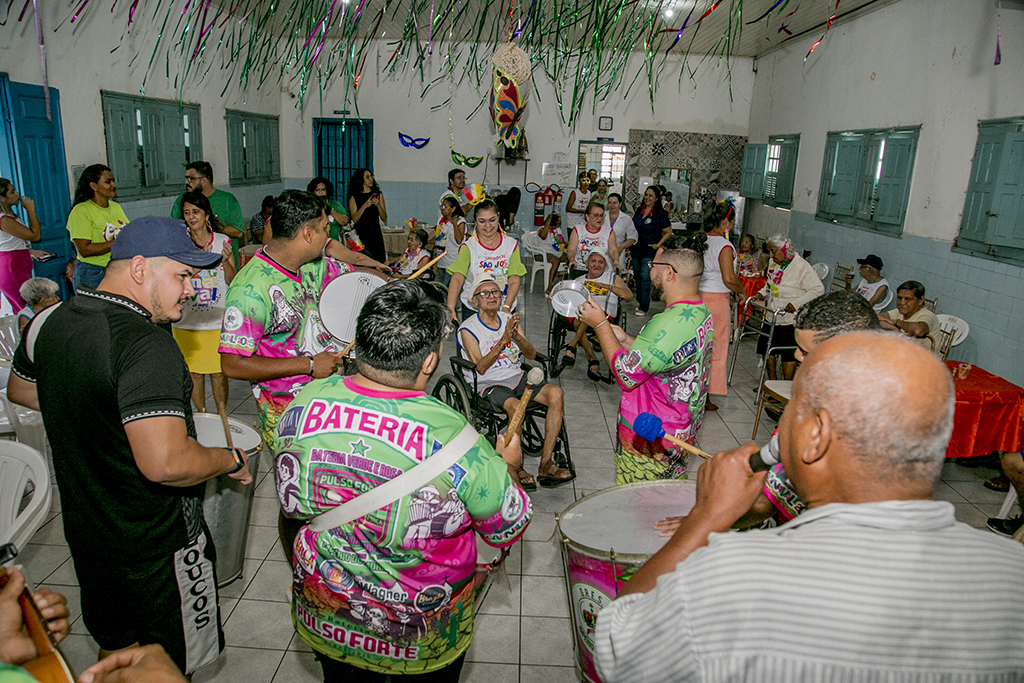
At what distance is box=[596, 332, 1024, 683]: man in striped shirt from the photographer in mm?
778

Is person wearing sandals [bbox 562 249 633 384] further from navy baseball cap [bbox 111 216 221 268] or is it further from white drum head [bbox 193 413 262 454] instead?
navy baseball cap [bbox 111 216 221 268]

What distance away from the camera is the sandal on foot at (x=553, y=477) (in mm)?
3689

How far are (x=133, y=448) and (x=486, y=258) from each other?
3.12 metres

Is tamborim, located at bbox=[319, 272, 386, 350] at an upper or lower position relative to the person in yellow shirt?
upper

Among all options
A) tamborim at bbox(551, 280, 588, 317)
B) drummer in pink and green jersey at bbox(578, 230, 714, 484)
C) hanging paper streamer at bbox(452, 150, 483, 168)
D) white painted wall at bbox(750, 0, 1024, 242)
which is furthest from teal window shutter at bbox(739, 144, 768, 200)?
drummer in pink and green jersey at bbox(578, 230, 714, 484)

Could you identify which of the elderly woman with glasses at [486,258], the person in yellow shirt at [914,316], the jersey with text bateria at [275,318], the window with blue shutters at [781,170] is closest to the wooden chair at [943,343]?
the person in yellow shirt at [914,316]

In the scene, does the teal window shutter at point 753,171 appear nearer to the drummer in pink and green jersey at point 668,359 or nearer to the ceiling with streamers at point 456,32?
the ceiling with streamers at point 456,32

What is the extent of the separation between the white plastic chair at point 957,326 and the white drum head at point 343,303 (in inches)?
187

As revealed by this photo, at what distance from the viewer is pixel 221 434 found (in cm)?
236

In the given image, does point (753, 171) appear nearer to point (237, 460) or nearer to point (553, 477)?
point (553, 477)

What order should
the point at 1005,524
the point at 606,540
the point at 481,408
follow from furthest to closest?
1. the point at 481,408
2. the point at 1005,524
3. the point at 606,540

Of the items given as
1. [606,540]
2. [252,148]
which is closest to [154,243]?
[606,540]

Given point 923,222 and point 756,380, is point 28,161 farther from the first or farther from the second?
point 923,222

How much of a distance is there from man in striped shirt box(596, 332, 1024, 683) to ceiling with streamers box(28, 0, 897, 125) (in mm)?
1570
